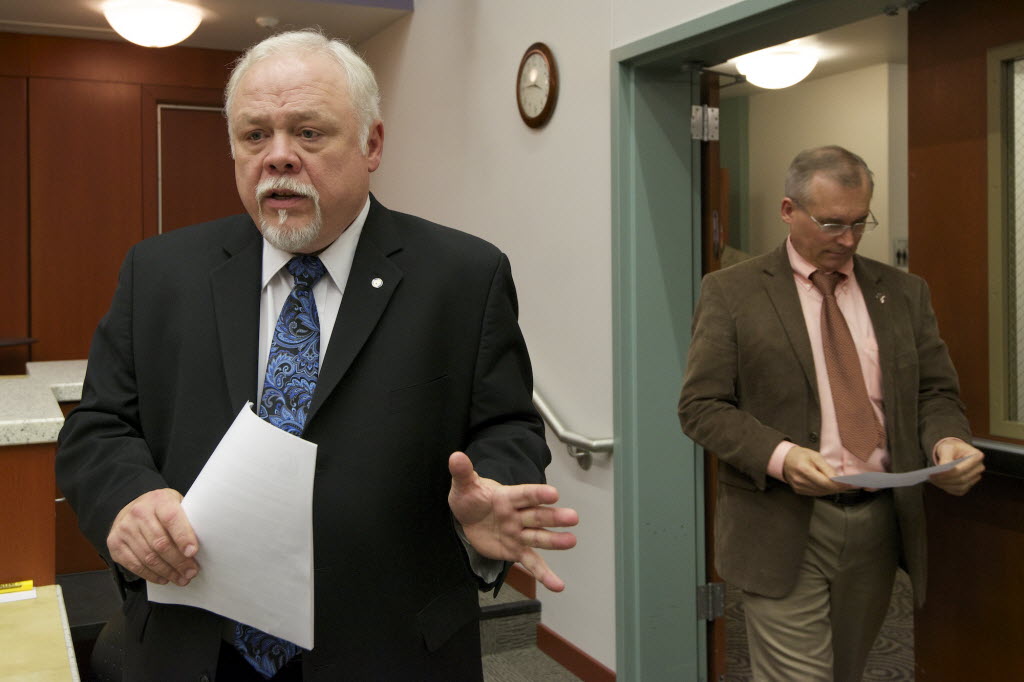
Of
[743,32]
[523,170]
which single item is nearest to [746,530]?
[743,32]

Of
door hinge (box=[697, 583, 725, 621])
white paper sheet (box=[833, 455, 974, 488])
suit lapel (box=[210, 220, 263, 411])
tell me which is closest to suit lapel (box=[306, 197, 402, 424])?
suit lapel (box=[210, 220, 263, 411])

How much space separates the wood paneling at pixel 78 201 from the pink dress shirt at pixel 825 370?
4.16m

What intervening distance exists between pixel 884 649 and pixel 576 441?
1534 millimetres

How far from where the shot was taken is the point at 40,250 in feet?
17.6

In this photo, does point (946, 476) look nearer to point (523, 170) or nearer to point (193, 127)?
point (523, 170)

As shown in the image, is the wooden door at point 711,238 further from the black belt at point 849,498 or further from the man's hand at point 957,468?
the man's hand at point 957,468

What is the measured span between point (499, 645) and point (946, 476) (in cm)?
207

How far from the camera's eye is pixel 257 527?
3.77ft

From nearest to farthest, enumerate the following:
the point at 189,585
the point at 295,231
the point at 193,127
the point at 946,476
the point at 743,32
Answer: the point at 189,585
the point at 295,231
the point at 946,476
the point at 743,32
the point at 193,127

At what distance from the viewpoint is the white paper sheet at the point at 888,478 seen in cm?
196

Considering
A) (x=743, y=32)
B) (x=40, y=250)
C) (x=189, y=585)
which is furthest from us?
(x=40, y=250)

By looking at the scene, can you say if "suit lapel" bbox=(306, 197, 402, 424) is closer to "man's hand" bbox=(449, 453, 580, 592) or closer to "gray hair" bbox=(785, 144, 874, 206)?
"man's hand" bbox=(449, 453, 580, 592)

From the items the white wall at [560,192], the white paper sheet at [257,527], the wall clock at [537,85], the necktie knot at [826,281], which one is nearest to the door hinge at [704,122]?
the white wall at [560,192]

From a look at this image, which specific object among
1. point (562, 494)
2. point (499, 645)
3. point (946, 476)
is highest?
point (946, 476)
